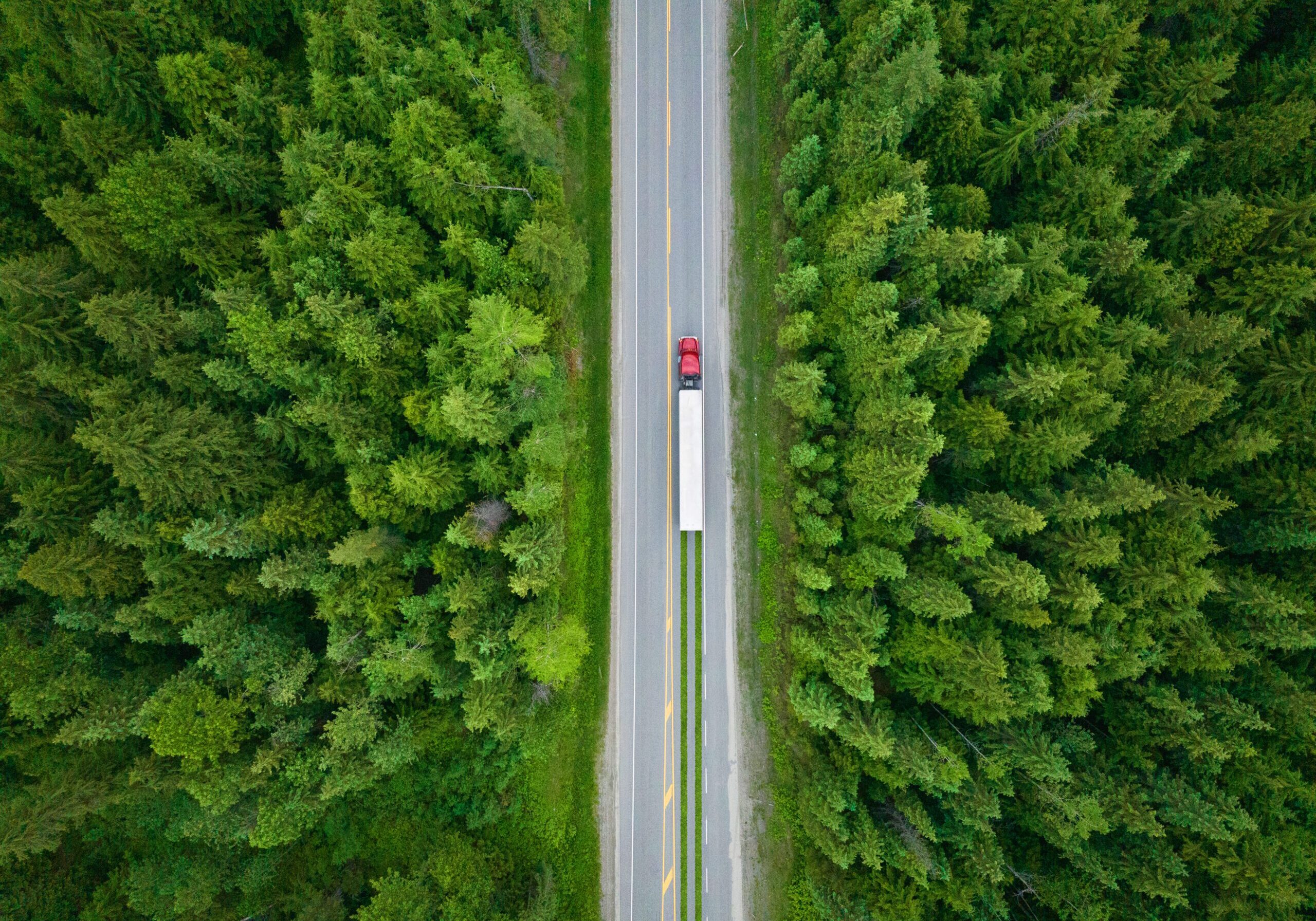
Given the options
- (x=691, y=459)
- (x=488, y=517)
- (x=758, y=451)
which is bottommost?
(x=488, y=517)

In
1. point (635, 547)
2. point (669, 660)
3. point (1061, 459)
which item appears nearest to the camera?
point (1061, 459)

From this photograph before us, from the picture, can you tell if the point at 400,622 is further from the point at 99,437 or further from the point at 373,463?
the point at 99,437

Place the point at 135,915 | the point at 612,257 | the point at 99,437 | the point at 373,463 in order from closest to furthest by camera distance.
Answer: the point at 99,437 → the point at 373,463 → the point at 135,915 → the point at 612,257

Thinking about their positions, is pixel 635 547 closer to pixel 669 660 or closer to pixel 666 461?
pixel 666 461

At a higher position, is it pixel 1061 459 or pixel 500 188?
pixel 500 188

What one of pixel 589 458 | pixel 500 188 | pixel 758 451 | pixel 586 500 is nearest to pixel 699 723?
pixel 586 500

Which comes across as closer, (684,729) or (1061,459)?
(1061,459)

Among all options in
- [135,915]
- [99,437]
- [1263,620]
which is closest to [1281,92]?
[1263,620]

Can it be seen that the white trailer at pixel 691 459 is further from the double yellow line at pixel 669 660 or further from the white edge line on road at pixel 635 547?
the white edge line on road at pixel 635 547
